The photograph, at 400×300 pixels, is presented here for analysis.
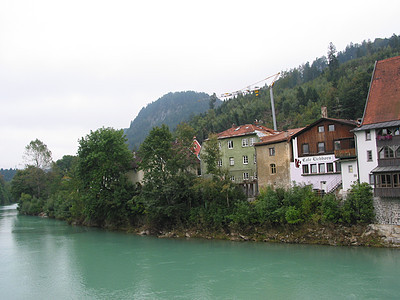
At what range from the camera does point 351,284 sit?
18453mm

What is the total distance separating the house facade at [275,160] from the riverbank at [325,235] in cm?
566

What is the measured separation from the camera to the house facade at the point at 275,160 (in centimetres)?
3297

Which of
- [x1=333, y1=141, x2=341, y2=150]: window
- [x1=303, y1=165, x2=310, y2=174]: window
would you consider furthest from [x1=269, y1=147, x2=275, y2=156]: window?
[x1=333, y1=141, x2=341, y2=150]: window

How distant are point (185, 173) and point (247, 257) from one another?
43.8 feet

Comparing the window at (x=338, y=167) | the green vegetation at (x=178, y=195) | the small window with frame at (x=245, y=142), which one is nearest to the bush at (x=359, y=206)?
the green vegetation at (x=178, y=195)

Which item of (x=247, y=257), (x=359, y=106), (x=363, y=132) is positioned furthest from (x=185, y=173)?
(x=359, y=106)

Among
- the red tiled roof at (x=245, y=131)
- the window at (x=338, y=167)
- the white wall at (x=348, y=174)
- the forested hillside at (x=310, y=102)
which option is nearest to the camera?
the white wall at (x=348, y=174)

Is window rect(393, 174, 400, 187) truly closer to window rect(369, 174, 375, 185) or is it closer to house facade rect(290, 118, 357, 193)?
window rect(369, 174, 375, 185)

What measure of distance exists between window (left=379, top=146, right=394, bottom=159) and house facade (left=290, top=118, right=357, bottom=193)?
3.34m

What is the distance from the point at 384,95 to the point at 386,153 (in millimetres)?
5172

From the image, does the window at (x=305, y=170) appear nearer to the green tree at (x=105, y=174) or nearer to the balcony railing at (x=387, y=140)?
the balcony railing at (x=387, y=140)

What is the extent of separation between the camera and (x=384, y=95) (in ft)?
90.1

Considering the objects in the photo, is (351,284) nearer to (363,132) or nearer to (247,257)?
(247,257)

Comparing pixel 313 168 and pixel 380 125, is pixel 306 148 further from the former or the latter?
pixel 380 125
